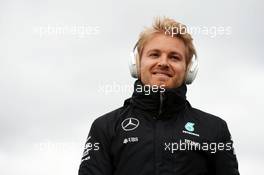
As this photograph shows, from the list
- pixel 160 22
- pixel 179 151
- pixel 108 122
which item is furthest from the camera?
pixel 160 22

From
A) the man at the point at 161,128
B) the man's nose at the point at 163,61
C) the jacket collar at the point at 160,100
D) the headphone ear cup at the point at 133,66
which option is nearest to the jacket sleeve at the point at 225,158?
the man at the point at 161,128

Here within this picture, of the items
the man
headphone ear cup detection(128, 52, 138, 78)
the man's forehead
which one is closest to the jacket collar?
the man

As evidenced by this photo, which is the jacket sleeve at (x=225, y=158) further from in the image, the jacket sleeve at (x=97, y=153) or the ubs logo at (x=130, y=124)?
the jacket sleeve at (x=97, y=153)

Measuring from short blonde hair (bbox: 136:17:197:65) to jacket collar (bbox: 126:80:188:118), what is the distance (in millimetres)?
384

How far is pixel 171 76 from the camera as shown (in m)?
4.64

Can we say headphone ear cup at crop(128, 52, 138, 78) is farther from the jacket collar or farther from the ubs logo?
the ubs logo

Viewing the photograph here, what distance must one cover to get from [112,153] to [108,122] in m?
0.30

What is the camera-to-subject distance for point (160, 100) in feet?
15.0

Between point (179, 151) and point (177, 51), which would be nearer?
point (179, 151)

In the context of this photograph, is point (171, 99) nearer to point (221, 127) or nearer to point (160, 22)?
point (221, 127)

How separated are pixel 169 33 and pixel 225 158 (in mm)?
1286

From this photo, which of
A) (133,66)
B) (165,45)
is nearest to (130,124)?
(133,66)

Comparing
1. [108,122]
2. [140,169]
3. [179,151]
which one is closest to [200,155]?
[179,151]

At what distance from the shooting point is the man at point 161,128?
437cm
